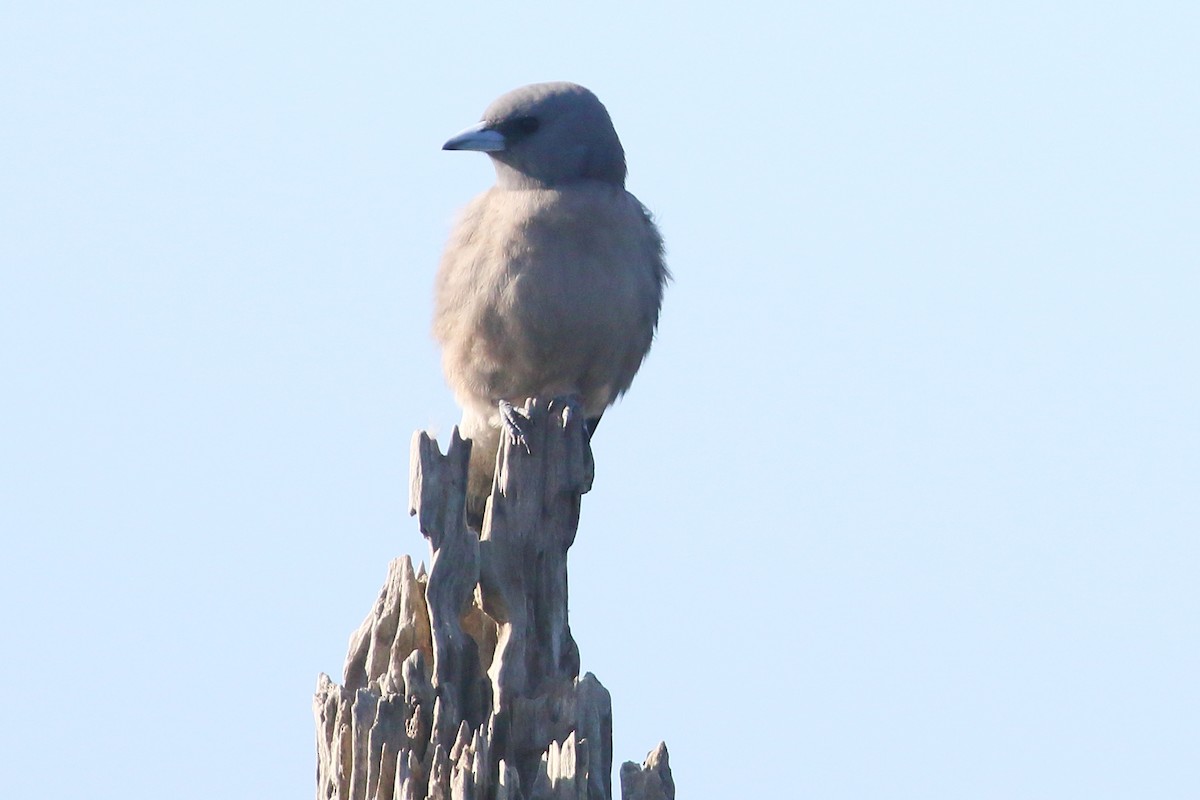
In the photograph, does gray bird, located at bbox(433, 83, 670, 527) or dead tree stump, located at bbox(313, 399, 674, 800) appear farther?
gray bird, located at bbox(433, 83, 670, 527)

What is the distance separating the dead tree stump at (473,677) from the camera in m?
6.98

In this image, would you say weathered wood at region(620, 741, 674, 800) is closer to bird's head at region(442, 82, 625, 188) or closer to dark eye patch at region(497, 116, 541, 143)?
bird's head at region(442, 82, 625, 188)

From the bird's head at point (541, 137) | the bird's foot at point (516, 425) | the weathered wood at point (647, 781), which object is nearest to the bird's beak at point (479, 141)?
the bird's head at point (541, 137)

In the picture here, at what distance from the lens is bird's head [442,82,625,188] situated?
9203 millimetres

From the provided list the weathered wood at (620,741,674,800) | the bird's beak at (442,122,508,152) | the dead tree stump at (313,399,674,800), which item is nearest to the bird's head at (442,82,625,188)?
the bird's beak at (442,122,508,152)

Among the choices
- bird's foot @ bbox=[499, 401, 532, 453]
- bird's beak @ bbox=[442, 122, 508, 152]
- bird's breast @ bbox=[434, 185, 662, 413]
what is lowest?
bird's foot @ bbox=[499, 401, 532, 453]

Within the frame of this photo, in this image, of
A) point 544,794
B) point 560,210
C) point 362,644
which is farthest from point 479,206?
point 544,794

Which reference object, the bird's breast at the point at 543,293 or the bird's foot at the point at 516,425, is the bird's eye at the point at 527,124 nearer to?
the bird's breast at the point at 543,293

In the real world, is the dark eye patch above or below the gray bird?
above

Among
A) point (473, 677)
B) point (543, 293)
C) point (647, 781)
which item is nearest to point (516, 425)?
point (543, 293)

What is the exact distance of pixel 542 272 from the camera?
884 cm

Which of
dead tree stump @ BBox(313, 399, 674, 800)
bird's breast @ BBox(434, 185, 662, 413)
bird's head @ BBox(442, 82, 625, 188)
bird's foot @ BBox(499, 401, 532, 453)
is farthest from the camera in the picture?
bird's head @ BBox(442, 82, 625, 188)

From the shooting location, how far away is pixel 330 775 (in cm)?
719

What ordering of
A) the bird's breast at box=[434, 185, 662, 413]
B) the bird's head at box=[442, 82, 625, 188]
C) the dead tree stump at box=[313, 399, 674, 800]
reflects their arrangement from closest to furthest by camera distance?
the dead tree stump at box=[313, 399, 674, 800]
the bird's breast at box=[434, 185, 662, 413]
the bird's head at box=[442, 82, 625, 188]
